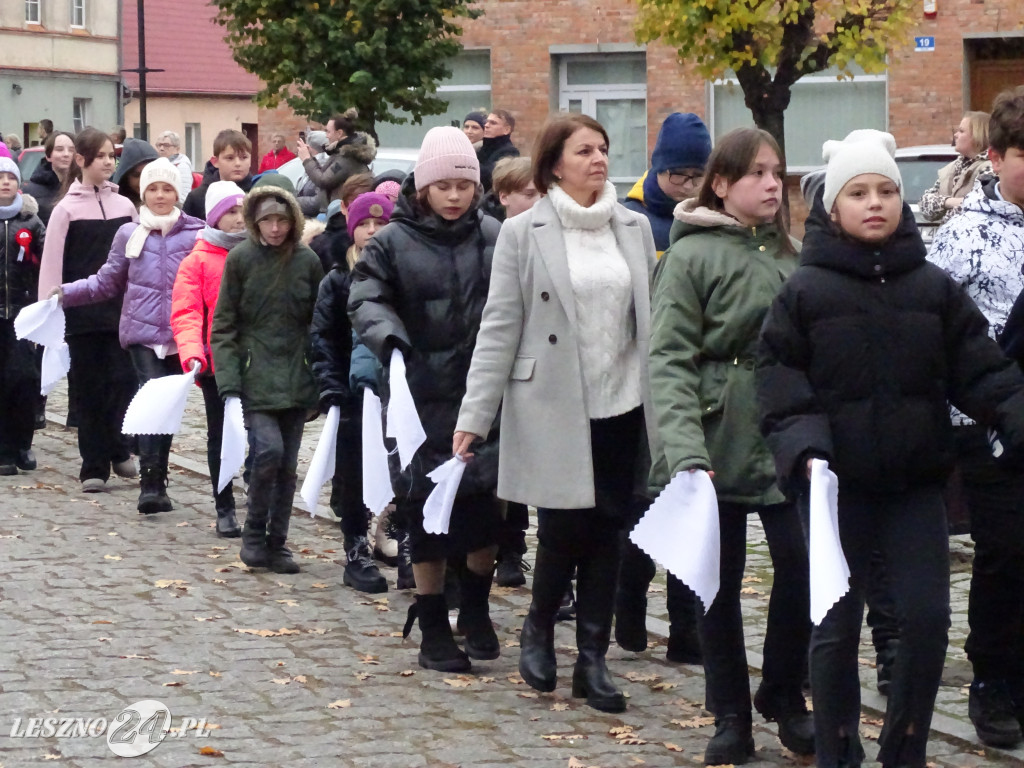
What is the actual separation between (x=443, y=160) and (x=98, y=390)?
17.6 ft

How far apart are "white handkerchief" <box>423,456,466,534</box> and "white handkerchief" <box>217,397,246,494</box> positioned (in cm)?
262

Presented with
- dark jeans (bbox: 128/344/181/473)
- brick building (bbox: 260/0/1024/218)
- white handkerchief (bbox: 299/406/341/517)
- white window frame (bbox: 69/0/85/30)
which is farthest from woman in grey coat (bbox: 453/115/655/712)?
white window frame (bbox: 69/0/85/30)

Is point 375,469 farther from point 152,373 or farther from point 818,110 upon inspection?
point 818,110

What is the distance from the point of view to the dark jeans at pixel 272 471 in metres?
9.13

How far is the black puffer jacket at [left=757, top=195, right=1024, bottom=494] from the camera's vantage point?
501 cm

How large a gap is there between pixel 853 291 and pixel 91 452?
24.7 ft

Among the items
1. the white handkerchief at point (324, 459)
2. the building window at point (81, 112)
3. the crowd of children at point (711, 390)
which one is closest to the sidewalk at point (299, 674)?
the crowd of children at point (711, 390)

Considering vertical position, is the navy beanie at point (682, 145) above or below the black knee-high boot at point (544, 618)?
above

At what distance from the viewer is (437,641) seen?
23.1ft

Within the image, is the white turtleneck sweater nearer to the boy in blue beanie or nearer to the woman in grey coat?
the woman in grey coat

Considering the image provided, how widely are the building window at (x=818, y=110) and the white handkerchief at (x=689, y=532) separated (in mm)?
Answer: 23276

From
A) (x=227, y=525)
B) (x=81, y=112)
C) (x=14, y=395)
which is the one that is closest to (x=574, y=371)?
(x=227, y=525)

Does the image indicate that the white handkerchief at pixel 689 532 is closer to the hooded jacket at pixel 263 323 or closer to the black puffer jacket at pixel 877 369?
the black puffer jacket at pixel 877 369

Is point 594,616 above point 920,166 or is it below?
below
